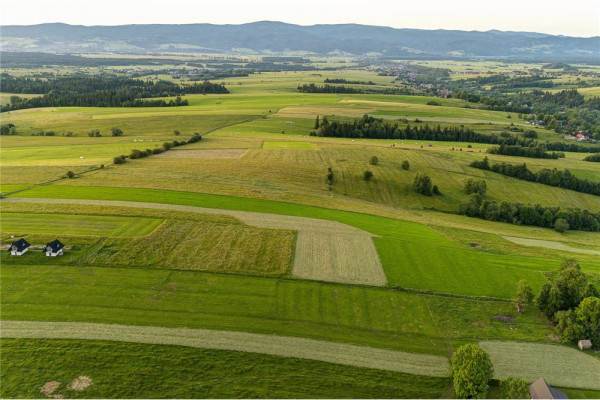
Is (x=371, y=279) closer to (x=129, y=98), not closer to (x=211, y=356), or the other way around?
(x=211, y=356)

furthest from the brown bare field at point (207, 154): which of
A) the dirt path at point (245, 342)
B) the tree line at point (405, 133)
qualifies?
the dirt path at point (245, 342)

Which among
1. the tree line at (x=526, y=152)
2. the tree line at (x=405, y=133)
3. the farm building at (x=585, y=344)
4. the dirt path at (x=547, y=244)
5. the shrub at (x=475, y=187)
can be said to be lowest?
the farm building at (x=585, y=344)

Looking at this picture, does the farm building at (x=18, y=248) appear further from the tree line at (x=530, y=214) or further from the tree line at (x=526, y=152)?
the tree line at (x=526, y=152)

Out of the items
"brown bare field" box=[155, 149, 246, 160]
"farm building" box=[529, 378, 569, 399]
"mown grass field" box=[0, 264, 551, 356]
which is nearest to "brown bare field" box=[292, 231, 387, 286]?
"mown grass field" box=[0, 264, 551, 356]

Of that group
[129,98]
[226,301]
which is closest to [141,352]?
[226,301]

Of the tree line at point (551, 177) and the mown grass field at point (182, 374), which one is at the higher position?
the tree line at point (551, 177)

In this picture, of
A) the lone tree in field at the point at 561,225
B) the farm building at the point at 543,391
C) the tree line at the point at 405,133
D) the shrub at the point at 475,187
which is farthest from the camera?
the tree line at the point at 405,133

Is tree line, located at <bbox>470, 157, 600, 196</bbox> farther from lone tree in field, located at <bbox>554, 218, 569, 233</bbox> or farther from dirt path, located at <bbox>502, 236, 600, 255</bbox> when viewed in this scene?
dirt path, located at <bbox>502, 236, 600, 255</bbox>
